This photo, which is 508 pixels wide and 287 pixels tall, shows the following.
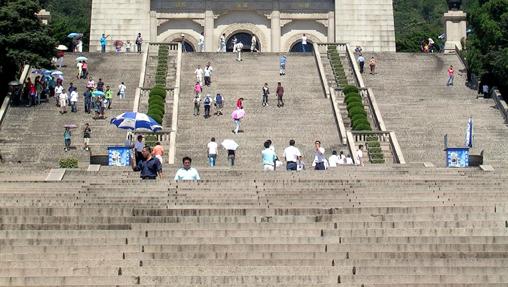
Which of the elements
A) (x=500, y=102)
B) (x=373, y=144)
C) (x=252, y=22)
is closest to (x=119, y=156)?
(x=373, y=144)

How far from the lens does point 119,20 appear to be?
6512cm

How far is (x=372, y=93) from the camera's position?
152 ft

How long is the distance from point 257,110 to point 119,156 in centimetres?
1192

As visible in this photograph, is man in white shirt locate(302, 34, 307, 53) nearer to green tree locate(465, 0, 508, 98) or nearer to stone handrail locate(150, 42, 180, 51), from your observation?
stone handrail locate(150, 42, 180, 51)

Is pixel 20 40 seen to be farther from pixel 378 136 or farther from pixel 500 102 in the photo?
pixel 500 102

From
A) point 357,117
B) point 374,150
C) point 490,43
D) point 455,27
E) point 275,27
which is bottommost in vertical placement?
point 374,150

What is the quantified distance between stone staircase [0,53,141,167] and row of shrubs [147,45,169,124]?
3.03ft

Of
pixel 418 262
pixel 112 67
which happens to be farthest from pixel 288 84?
pixel 418 262

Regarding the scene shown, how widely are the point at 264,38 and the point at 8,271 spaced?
4662 cm

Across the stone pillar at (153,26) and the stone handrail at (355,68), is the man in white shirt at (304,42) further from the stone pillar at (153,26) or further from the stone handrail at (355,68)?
the stone handrail at (355,68)

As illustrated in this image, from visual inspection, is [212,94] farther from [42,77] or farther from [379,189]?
[379,189]

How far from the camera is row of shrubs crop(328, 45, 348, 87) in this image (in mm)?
49200

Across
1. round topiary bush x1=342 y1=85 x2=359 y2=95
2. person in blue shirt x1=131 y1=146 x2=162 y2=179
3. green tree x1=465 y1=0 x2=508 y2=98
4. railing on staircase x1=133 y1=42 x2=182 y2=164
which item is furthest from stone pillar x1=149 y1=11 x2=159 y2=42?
person in blue shirt x1=131 y1=146 x2=162 y2=179

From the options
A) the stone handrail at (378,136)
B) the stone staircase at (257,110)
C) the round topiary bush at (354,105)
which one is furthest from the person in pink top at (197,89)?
the stone handrail at (378,136)
